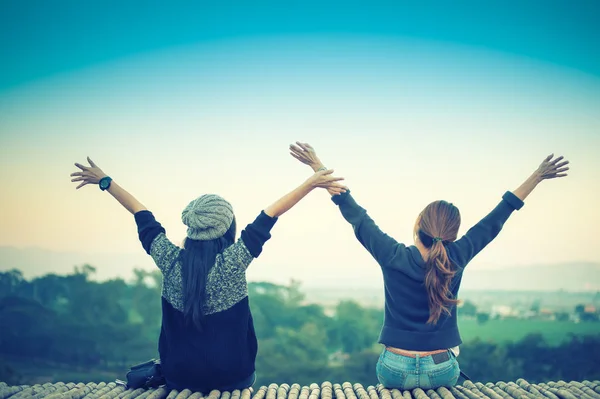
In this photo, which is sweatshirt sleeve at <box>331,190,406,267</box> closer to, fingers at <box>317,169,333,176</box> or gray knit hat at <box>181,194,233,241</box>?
fingers at <box>317,169,333,176</box>

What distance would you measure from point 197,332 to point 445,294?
4.71 feet

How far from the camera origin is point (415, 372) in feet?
11.0

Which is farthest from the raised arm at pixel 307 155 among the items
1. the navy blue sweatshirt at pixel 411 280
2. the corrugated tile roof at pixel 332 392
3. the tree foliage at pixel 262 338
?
the tree foliage at pixel 262 338

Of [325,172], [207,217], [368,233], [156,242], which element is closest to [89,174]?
[156,242]

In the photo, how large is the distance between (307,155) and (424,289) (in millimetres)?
1119

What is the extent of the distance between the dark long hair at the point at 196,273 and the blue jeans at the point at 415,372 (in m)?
A: 1.13

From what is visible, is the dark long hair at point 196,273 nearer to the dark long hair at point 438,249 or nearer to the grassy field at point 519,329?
the dark long hair at point 438,249

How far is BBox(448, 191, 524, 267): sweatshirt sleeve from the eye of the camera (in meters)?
3.37

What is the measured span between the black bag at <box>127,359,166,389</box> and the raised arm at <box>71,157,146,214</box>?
→ 1.00 meters

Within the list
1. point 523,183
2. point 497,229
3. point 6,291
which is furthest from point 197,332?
point 6,291

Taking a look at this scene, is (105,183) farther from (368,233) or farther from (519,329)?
(519,329)

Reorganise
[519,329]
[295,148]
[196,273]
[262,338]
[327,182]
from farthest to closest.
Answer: [262,338], [519,329], [295,148], [327,182], [196,273]

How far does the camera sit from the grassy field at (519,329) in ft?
52.8

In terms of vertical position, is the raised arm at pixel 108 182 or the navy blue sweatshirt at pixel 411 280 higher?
the raised arm at pixel 108 182
